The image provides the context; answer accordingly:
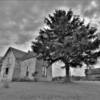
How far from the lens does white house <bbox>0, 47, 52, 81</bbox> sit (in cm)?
2709

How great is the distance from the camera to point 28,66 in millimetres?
28266

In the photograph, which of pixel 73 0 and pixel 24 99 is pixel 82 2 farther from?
pixel 24 99

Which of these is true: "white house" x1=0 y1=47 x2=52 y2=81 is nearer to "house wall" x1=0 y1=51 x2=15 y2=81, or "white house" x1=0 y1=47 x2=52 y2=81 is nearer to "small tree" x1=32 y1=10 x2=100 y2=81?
"house wall" x1=0 y1=51 x2=15 y2=81

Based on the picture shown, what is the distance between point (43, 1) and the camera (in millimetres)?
14383

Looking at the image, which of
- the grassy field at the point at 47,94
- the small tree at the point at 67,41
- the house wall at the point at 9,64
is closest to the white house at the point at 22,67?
the house wall at the point at 9,64

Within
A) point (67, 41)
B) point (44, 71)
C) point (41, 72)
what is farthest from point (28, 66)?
point (67, 41)

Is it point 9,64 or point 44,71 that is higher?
point 9,64

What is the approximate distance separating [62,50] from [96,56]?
6.01 meters

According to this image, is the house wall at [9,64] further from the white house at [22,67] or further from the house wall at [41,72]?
the house wall at [41,72]

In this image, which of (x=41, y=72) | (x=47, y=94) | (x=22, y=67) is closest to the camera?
(x=47, y=94)

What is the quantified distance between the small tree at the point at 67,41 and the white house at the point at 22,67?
701 centimetres

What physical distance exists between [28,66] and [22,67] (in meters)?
1.96

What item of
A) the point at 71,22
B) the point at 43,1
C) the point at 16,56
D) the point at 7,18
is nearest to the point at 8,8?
the point at 7,18

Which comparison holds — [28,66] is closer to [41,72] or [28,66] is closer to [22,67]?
[22,67]
